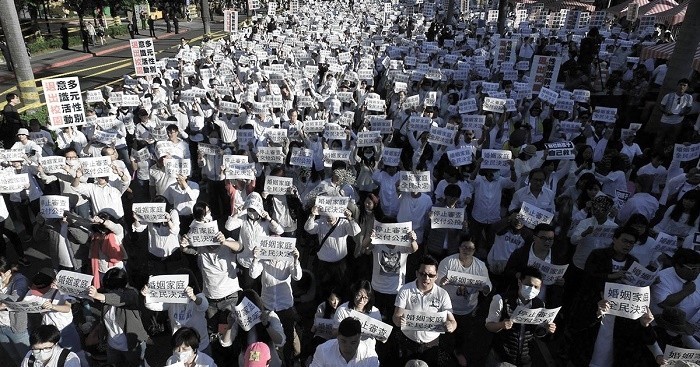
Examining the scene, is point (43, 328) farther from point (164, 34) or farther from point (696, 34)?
point (164, 34)

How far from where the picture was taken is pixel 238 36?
1980 cm

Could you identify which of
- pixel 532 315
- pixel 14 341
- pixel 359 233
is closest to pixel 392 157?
pixel 359 233

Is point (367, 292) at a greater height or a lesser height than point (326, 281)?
greater

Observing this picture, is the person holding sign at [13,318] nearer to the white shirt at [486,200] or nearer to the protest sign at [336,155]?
the protest sign at [336,155]

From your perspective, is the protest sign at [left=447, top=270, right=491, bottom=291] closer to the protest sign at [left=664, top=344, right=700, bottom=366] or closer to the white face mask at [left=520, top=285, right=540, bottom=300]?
the white face mask at [left=520, top=285, right=540, bottom=300]

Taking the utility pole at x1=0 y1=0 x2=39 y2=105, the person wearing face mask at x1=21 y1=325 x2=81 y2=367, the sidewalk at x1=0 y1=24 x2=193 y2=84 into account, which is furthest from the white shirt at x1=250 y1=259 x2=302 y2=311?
the sidewalk at x1=0 y1=24 x2=193 y2=84

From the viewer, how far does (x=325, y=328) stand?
4.70 m

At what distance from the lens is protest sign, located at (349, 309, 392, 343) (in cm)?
426

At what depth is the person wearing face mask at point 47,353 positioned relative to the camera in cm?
408

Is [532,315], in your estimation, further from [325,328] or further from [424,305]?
[325,328]

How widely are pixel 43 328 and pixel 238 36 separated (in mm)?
17390

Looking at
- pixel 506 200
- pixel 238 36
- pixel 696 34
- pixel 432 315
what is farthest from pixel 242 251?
pixel 238 36

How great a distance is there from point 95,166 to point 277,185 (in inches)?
103

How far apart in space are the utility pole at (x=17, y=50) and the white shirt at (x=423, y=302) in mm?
13707
